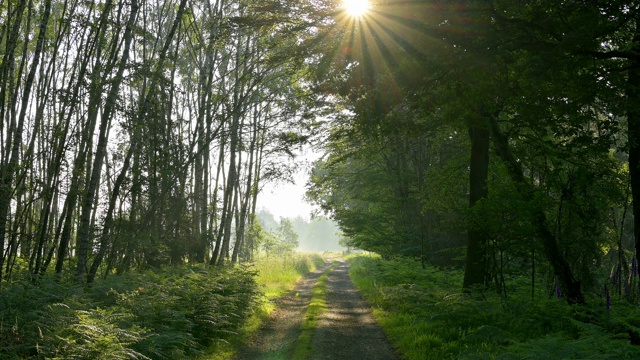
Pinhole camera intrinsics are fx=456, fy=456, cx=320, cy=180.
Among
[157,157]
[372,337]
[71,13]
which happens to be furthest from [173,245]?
[372,337]

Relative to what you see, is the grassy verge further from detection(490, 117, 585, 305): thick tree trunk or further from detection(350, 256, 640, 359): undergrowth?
detection(490, 117, 585, 305): thick tree trunk

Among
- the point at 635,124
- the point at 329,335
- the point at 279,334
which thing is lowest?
the point at 279,334

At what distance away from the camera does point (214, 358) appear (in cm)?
867

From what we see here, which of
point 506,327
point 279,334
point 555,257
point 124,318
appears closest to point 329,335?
point 279,334

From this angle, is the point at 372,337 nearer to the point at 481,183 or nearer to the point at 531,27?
the point at 481,183

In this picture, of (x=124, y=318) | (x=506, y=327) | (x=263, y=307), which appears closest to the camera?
(x=124, y=318)

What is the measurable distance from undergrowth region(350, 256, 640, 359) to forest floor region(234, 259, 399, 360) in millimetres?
477

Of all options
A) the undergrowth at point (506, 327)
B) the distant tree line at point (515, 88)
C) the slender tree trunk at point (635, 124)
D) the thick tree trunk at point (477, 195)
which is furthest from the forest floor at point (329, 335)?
the slender tree trunk at point (635, 124)

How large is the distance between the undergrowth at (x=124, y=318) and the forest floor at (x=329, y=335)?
2.01 feet

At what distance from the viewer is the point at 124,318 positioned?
766 cm

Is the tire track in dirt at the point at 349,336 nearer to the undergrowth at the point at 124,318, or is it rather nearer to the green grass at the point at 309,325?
the green grass at the point at 309,325

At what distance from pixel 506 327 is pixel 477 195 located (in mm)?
4620

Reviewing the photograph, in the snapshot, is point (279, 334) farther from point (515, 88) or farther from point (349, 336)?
point (515, 88)

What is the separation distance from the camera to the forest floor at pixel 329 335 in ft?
29.3
